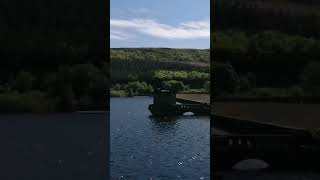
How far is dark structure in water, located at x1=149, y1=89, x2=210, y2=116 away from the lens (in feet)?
125

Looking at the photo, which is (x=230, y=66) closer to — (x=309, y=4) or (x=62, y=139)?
(x=309, y=4)

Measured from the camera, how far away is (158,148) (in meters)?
27.1

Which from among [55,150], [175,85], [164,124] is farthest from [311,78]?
[175,85]

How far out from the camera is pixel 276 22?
10.7 meters

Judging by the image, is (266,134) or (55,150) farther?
(55,150)

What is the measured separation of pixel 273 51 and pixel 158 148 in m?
16.9

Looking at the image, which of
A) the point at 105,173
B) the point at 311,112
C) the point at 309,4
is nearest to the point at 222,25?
the point at 309,4

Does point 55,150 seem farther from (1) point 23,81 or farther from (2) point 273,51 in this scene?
(2) point 273,51

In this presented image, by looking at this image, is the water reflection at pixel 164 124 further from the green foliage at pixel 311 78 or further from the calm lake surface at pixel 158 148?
the green foliage at pixel 311 78

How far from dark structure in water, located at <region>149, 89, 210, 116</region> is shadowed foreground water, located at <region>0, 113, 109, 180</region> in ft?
80.1

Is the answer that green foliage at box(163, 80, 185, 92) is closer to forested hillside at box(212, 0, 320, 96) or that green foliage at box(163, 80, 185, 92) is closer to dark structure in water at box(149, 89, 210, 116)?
dark structure in water at box(149, 89, 210, 116)

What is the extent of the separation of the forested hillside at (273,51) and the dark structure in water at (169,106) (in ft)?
86.7

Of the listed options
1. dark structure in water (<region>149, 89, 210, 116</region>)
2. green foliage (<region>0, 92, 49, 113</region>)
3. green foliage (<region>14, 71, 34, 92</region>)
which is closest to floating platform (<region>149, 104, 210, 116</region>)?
dark structure in water (<region>149, 89, 210, 116</region>)

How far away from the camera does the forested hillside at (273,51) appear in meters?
10.5
